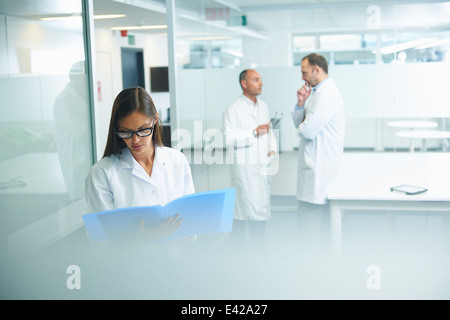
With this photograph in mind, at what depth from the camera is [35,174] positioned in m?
1.93

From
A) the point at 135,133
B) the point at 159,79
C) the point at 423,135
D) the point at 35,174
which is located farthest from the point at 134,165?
the point at 159,79

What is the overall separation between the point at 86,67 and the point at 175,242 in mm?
1416

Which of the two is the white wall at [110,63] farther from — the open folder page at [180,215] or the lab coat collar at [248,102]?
the open folder page at [180,215]

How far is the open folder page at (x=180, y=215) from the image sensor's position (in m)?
1.12

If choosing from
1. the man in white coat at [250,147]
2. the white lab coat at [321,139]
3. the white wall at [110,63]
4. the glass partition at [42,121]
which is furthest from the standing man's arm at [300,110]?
the white wall at [110,63]

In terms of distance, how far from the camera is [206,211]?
1.21 m

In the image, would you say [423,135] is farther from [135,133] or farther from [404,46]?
[135,133]

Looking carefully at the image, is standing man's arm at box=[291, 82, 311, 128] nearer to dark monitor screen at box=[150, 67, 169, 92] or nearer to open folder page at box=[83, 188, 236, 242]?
open folder page at box=[83, 188, 236, 242]

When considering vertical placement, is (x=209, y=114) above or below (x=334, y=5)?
below

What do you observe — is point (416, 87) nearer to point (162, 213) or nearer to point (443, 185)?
point (443, 185)

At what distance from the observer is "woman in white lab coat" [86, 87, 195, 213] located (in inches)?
50.3

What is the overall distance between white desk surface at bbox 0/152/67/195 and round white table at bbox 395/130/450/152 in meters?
1.98

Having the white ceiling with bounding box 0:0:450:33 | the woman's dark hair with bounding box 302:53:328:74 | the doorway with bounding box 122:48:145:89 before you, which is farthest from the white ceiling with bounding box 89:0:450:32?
the doorway with bounding box 122:48:145:89
